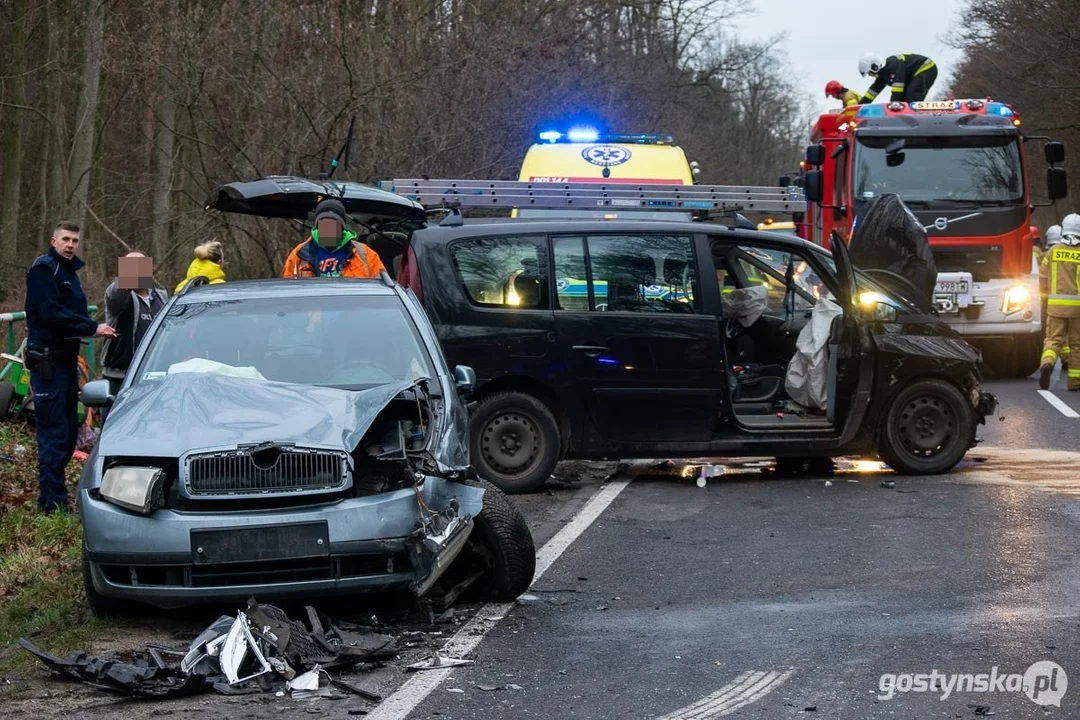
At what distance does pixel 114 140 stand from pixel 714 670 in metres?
25.7

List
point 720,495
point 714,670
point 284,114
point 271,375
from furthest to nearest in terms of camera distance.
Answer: point 284,114
point 720,495
point 271,375
point 714,670

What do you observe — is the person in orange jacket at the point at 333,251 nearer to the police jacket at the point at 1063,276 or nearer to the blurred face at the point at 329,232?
the blurred face at the point at 329,232

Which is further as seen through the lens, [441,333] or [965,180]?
[965,180]

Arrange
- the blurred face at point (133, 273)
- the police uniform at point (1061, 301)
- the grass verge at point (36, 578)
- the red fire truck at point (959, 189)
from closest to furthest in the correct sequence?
1. the grass verge at point (36, 578)
2. the blurred face at point (133, 273)
3. the police uniform at point (1061, 301)
4. the red fire truck at point (959, 189)

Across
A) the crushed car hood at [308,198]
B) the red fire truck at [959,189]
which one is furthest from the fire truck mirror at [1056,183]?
the crushed car hood at [308,198]

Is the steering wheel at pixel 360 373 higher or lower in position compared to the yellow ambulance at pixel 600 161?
lower

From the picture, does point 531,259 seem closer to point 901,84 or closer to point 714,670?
point 714,670

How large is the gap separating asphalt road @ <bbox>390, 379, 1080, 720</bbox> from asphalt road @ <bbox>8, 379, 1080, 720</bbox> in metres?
0.01

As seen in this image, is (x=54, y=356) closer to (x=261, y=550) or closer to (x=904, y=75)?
(x=261, y=550)

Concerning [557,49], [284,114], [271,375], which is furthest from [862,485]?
[557,49]

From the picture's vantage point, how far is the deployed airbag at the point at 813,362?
443 inches

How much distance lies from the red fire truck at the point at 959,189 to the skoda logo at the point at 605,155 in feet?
11.6

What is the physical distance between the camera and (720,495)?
10.6m

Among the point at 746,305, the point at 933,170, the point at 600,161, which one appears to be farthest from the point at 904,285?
the point at 933,170
